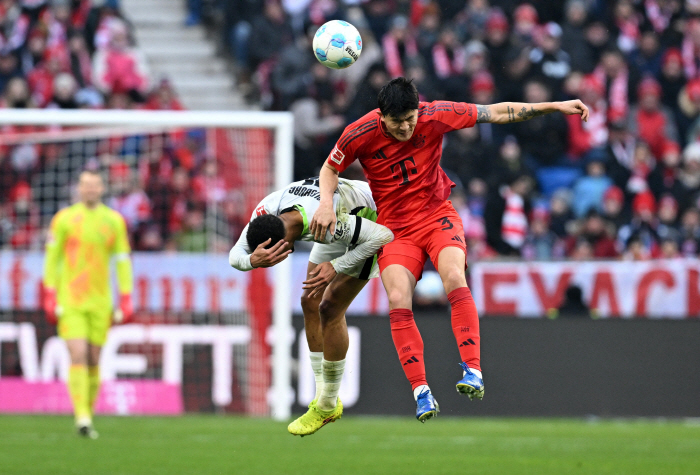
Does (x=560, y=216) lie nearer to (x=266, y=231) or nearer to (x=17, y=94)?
(x=17, y=94)

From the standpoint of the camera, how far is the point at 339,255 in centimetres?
820

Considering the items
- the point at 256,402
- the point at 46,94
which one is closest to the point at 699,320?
the point at 256,402

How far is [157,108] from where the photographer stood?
16.4 meters

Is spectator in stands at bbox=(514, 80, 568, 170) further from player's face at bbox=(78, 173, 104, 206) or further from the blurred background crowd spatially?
player's face at bbox=(78, 173, 104, 206)

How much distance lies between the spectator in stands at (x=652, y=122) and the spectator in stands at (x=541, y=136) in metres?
1.35

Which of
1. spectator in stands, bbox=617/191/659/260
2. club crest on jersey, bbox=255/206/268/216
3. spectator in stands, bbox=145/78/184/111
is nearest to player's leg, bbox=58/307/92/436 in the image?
club crest on jersey, bbox=255/206/268/216

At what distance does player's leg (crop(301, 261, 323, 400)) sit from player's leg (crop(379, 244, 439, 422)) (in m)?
0.94

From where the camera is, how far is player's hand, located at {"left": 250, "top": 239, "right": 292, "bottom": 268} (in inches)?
278

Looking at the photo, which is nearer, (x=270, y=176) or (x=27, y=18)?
(x=270, y=176)

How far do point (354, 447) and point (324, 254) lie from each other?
279 centimetres

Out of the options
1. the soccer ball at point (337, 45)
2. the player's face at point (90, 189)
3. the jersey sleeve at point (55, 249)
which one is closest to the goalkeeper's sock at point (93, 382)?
the jersey sleeve at point (55, 249)

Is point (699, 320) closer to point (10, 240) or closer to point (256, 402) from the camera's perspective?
point (256, 402)

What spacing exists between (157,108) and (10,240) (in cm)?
342

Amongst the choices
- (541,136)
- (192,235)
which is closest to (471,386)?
(192,235)
